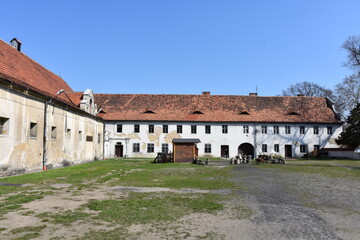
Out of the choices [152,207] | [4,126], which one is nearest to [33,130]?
[4,126]

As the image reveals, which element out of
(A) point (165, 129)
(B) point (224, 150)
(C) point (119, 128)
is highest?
(C) point (119, 128)

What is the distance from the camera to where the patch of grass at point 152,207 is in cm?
609

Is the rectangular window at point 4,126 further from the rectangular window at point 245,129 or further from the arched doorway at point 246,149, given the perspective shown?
the arched doorway at point 246,149

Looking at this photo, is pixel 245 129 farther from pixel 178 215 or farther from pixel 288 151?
pixel 178 215

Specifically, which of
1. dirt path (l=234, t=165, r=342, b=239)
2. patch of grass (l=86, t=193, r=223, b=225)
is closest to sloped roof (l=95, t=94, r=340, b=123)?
patch of grass (l=86, t=193, r=223, b=225)

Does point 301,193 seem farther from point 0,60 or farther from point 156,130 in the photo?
point 156,130

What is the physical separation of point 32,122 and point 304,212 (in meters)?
16.4

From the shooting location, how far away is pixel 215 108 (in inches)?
1652

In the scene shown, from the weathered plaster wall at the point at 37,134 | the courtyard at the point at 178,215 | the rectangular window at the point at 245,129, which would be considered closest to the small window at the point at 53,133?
the weathered plaster wall at the point at 37,134

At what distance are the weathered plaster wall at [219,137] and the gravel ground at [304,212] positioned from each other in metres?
29.1

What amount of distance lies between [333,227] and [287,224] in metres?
0.90

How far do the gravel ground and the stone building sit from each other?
42.2ft

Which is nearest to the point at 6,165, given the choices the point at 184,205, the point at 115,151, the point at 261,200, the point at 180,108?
the point at 184,205

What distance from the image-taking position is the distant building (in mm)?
39312
